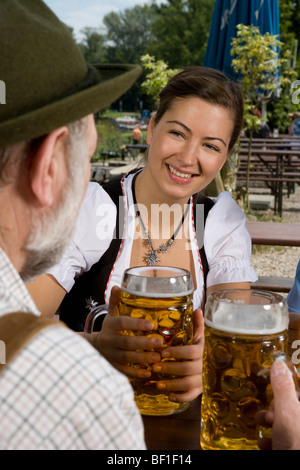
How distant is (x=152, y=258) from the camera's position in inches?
71.9

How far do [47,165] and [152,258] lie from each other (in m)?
1.15

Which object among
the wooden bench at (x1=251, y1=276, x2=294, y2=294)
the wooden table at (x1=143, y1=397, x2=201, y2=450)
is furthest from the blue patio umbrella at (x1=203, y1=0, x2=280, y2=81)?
the wooden table at (x1=143, y1=397, x2=201, y2=450)

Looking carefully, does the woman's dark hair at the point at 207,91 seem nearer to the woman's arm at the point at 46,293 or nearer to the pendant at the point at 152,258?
the pendant at the point at 152,258

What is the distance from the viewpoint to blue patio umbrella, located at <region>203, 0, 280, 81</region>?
6.52 m

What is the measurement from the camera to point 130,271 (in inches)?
42.1

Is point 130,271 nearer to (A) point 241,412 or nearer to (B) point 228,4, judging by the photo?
(A) point 241,412

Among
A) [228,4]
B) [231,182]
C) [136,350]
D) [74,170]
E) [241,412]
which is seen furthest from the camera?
[228,4]

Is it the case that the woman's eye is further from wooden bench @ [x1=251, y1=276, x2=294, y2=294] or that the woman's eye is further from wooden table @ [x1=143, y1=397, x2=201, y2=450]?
wooden bench @ [x1=251, y1=276, x2=294, y2=294]

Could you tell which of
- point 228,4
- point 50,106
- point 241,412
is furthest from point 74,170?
point 228,4

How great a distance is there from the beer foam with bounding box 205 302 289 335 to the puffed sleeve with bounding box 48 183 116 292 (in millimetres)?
907

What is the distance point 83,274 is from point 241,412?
104cm
